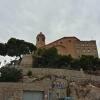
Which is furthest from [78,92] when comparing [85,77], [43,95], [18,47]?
[18,47]

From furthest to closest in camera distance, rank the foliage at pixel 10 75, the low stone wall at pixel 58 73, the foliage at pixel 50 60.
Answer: the foliage at pixel 50 60 → the low stone wall at pixel 58 73 → the foliage at pixel 10 75

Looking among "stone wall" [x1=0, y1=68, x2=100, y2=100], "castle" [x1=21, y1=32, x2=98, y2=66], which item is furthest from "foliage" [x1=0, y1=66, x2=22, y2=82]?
"castle" [x1=21, y1=32, x2=98, y2=66]

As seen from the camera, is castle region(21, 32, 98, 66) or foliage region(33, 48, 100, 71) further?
castle region(21, 32, 98, 66)

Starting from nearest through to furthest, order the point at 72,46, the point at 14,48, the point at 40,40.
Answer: the point at 14,48 → the point at 40,40 → the point at 72,46

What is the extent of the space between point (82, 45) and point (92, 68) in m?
27.6

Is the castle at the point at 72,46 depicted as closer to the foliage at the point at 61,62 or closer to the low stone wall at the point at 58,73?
the foliage at the point at 61,62

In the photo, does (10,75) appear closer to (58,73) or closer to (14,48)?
(58,73)

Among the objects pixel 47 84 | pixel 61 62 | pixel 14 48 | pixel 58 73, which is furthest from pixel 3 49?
pixel 47 84

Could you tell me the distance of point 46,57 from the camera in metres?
48.5

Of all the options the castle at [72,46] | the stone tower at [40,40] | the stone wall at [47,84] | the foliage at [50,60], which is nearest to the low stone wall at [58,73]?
the stone wall at [47,84]

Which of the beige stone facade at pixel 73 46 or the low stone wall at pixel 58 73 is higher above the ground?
the beige stone facade at pixel 73 46

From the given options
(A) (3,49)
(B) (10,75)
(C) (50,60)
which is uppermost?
(A) (3,49)

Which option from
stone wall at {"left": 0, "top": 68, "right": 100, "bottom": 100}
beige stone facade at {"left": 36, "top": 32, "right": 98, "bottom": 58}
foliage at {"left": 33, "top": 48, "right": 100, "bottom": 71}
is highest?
beige stone facade at {"left": 36, "top": 32, "right": 98, "bottom": 58}

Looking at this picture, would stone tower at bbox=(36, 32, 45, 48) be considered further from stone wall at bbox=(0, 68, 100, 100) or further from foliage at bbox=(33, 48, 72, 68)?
stone wall at bbox=(0, 68, 100, 100)
